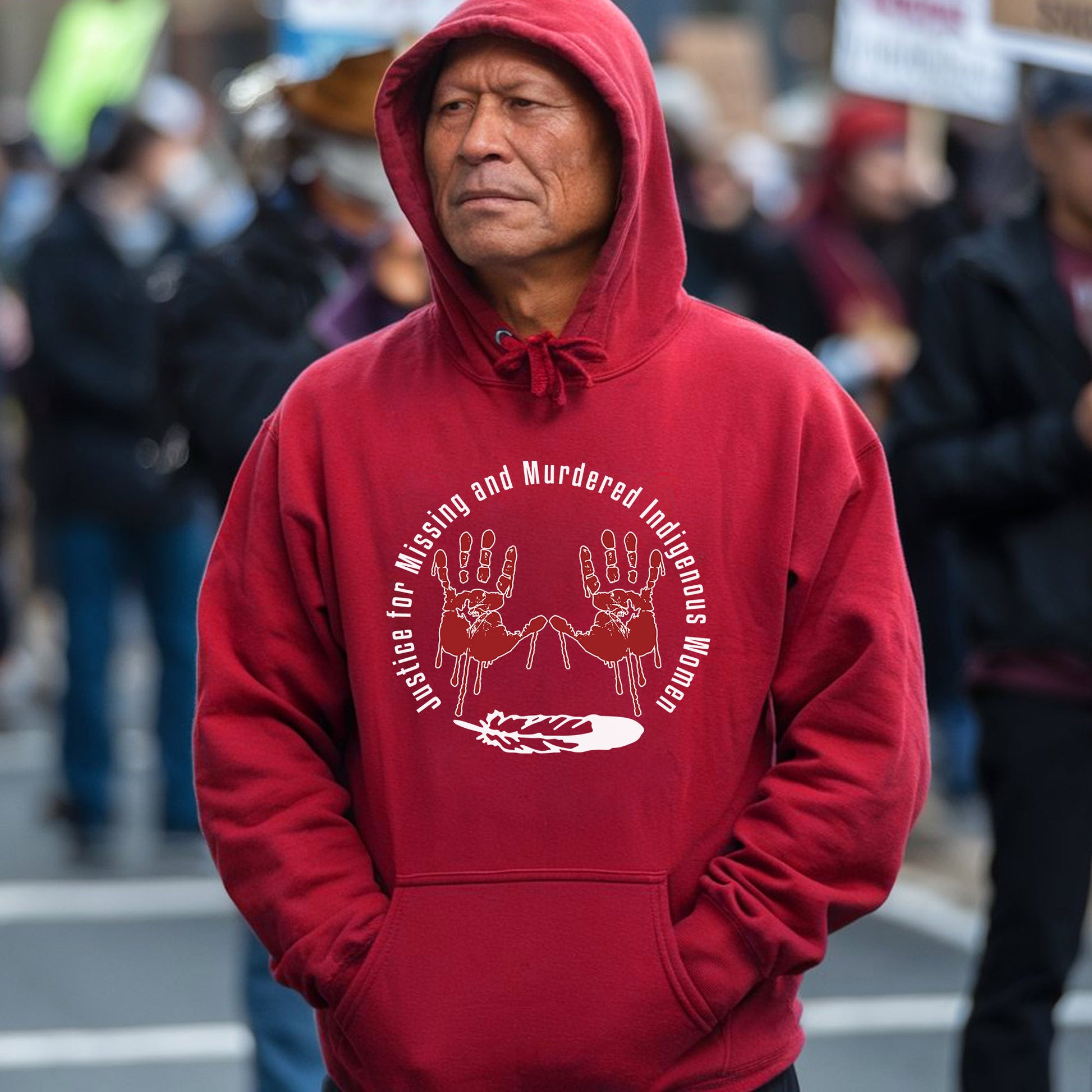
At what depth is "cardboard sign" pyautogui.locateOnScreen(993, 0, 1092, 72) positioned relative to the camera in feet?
14.8

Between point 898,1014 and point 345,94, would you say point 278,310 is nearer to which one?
point 345,94

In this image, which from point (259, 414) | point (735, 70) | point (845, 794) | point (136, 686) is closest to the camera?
point (845, 794)

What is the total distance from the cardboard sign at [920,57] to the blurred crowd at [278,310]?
0.61m

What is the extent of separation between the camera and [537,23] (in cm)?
278

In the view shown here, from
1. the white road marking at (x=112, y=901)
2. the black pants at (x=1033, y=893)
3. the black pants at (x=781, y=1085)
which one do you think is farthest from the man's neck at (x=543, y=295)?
the white road marking at (x=112, y=901)

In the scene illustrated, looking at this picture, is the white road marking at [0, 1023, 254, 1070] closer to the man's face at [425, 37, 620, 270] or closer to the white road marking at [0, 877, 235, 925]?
the white road marking at [0, 877, 235, 925]

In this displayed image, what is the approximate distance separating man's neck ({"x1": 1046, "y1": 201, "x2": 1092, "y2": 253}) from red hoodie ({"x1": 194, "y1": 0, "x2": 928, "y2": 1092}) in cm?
175

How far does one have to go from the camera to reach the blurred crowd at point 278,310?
4.64 metres

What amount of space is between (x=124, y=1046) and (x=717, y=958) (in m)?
3.67

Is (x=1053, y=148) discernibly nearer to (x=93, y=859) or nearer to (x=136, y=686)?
(x=93, y=859)

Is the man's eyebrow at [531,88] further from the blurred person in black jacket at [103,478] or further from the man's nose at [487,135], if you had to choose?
the blurred person in black jacket at [103,478]

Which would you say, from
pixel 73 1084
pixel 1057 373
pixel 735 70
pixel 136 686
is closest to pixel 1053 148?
pixel 1057 373

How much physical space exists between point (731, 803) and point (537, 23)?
96 cm

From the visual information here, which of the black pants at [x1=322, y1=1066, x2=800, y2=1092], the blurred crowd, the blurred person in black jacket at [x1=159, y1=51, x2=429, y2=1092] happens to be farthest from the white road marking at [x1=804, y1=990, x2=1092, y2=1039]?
the black pants at [x1=322, y1=1066, x2=800, y2=1092]
